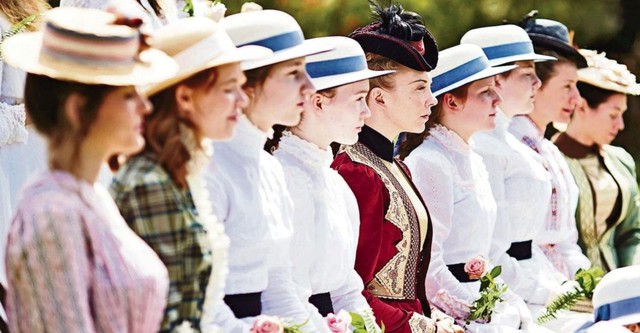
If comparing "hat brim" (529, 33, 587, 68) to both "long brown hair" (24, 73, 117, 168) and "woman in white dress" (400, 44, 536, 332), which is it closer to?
"woman in white dress" (400, 44, 536, 332)

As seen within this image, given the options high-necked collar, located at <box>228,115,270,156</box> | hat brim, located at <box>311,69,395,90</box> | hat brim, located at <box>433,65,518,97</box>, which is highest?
high-necked collar, located at <box>228,115,270,156</box>

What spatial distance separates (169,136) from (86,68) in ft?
1.89

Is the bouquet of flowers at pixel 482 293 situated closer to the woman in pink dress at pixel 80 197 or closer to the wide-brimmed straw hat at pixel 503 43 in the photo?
the wide-brimmed straw hat at pixel 503 43

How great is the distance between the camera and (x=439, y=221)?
7406 mm

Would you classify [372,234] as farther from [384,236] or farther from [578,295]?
[578,295]

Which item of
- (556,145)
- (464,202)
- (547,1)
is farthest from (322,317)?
(547,1)

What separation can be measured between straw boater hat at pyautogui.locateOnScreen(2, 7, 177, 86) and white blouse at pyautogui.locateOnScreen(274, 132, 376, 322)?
5.98 ft

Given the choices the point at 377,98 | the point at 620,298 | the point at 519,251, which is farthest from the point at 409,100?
the point at 519,251

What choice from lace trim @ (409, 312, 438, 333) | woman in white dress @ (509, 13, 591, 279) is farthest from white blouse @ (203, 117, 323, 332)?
woman in white dress @ (509, 13, 591, 279)

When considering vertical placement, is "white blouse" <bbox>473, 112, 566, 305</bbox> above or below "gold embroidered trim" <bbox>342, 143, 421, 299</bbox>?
below

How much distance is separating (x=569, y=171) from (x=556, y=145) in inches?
38.4

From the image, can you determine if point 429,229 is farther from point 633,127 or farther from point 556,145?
point 633,127

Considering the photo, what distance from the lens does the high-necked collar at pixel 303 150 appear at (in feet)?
19.9

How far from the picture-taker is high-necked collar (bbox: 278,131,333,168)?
605 centimetres
